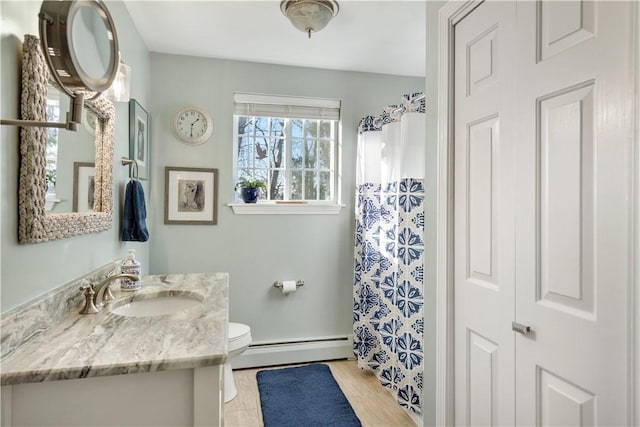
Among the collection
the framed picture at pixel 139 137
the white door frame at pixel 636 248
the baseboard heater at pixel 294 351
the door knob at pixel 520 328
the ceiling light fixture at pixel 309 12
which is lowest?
the baseboard heater at pixel 294 351

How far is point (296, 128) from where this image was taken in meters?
3.03

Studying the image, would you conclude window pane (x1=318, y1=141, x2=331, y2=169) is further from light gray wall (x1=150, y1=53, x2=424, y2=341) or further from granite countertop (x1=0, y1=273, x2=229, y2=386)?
granite countertop (x1=0, y1=273, x2=229, y2=386)

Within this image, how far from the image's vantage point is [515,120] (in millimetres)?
1129

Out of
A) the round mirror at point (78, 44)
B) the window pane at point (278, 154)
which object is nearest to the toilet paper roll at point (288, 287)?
the window pane at point (278, 154)

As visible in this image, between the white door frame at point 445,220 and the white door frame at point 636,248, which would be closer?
the white door frame at point 636,248

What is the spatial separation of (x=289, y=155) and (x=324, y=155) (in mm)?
297

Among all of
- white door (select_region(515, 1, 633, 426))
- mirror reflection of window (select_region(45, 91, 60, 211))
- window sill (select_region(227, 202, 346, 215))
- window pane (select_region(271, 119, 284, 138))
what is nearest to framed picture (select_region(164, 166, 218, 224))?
window sill (select_region(227, 202, 346, 215))

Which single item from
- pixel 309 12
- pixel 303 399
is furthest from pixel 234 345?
pixel 309 12

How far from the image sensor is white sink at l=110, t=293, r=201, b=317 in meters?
1.63

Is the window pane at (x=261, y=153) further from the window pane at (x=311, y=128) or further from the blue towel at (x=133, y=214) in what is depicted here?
the blue towel at (x=133, y=214)

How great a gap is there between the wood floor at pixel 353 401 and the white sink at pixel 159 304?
866 mm

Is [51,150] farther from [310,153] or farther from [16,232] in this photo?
[310,153]

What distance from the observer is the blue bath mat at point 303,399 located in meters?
2.13

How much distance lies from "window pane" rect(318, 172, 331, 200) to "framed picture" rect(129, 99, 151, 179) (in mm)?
1319
